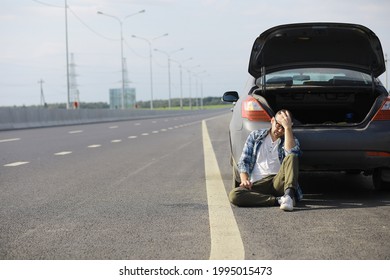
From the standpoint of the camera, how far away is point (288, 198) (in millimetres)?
5738

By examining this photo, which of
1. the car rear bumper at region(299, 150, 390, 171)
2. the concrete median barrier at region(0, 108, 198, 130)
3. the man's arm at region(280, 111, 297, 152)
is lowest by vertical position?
the concrete median barrier at region(0, 108, 198, 130)

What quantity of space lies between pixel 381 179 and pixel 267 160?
4.15ft

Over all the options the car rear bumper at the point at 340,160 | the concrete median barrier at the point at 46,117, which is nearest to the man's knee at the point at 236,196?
the car rear bumper at the point at 340,160

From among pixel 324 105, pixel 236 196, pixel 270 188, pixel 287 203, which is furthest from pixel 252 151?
pixel 324 105

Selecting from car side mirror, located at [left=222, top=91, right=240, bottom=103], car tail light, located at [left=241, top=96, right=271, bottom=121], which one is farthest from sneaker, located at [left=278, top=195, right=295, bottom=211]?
car side mirror, located at [left=222, top=91, right=240, bottom=103]

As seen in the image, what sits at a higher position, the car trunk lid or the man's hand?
the car trunk lid

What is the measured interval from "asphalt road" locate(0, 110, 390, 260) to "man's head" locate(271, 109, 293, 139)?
2.33 feet

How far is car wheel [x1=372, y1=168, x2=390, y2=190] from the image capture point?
6.66 metres

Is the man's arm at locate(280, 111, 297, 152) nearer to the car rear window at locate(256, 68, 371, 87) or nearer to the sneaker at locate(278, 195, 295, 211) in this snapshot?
the sneaker at locate(278, 195, 295, 211)

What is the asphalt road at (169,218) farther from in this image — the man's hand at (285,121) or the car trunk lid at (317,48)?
the car trunk lid at (317,48)

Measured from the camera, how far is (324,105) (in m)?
7.54

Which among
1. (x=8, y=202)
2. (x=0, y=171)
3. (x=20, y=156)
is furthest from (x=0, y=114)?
(x=8, y=202)

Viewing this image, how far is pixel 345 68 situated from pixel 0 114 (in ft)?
74.6
